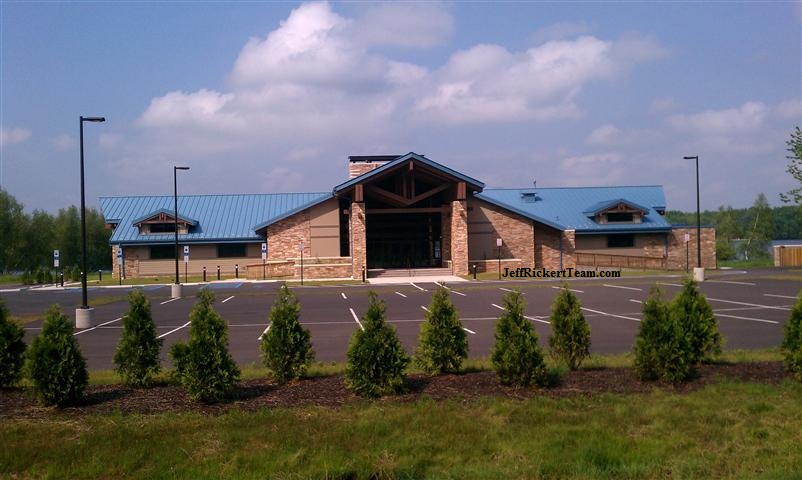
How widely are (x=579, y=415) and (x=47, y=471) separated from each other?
524 centimetres

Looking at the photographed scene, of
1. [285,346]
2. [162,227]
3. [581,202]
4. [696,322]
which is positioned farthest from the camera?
[581,202]

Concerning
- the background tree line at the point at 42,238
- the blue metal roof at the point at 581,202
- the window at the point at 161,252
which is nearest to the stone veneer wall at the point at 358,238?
the blue metal roof at the point at 581,202

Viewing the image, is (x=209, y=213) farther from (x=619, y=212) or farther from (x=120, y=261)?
(x=619, y=212)

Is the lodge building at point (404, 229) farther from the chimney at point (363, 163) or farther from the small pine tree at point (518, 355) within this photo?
the small pine tree at point (518, 355)

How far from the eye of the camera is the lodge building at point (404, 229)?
4534 centimetres

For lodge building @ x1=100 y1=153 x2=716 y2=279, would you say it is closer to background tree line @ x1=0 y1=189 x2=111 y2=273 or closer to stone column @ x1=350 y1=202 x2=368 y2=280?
stone column @ x1=350 y1=202 x2=368 y2=280

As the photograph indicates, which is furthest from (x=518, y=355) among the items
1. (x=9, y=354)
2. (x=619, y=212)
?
(x=619, y=212)

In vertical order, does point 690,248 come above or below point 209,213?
below

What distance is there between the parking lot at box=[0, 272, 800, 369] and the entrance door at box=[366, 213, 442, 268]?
47.8 feet

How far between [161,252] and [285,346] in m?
48.4

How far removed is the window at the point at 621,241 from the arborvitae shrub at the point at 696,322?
44358mm

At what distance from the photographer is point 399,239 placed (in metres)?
52.3

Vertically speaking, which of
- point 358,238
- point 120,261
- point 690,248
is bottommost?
point 120,261

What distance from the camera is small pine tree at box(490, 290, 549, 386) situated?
26.7 ft
